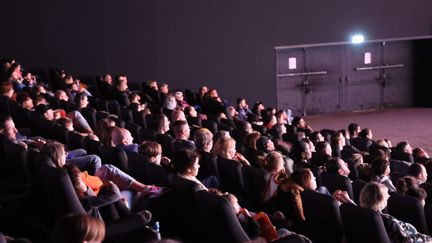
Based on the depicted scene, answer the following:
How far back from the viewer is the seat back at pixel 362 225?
4.20 m

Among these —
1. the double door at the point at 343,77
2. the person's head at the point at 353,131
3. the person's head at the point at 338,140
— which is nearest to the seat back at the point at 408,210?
the person's head at the point at 338,140

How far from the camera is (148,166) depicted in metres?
5.12

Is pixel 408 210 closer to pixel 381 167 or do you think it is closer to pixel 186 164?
pixel 381 167

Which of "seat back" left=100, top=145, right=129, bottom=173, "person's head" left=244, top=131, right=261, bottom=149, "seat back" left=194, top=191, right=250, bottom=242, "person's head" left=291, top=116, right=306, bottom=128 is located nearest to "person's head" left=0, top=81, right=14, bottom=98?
"person's head" left=244, top=131, right=261, bottom=149

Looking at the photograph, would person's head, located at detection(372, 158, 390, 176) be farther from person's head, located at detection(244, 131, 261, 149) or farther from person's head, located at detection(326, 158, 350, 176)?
person's head, located at detection(244, 131, 261, 149)

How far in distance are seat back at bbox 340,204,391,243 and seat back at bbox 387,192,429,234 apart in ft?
2.22

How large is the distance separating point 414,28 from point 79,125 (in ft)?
35.9

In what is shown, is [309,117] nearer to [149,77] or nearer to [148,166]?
[149,77]

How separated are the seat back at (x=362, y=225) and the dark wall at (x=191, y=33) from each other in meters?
9.75

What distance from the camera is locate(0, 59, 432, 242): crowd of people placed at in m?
4.49

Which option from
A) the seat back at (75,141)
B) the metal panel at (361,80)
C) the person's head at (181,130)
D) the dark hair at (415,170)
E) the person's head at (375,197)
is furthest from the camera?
the metal panel at (361,80)

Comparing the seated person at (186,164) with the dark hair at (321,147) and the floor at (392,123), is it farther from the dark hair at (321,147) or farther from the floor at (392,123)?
the floor at (392,123)

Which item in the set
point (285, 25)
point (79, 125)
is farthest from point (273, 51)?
point (79, 125)

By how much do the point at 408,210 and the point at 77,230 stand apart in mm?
2797
